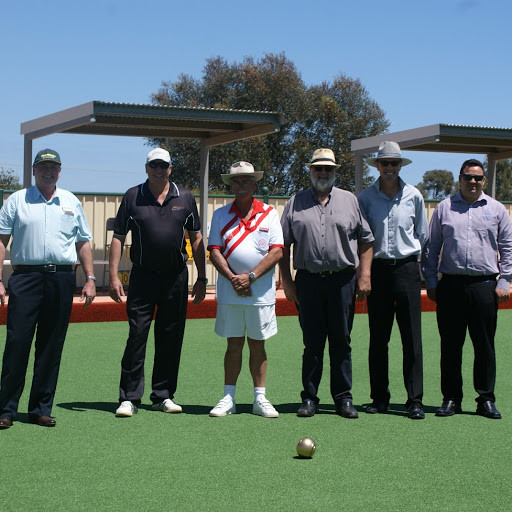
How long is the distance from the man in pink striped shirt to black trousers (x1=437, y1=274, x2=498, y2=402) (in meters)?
1.31

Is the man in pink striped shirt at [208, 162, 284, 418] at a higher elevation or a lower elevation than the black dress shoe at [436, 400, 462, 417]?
higher

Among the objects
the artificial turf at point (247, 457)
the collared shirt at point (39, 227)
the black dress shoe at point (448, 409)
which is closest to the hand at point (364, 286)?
the artificial turf at point (247, 457)

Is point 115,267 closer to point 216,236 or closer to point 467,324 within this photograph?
point 216,236

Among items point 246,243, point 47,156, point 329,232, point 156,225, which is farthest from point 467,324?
point 47,156

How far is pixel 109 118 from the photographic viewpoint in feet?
42.7

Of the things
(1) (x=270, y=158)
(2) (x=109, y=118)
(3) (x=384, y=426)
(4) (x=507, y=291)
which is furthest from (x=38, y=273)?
(1) (x=270, y=158)

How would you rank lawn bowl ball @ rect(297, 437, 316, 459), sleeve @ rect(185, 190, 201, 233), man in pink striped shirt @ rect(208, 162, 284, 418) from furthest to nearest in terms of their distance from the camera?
1. sleeve @ rect(185, 190, 201, 233)
2. man in pink striped shirt @ rect(208, 162, 284, 418)
3. lawn bowl ball @ rect(297, 437, 316, 459)

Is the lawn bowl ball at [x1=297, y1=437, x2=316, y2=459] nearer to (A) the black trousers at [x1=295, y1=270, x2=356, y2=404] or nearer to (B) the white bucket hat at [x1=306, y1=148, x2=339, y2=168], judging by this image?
(A) the black trousers at [x1=295, y1=270, x2=356, y2=404]

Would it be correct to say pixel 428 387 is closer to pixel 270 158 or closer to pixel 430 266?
pixel 430 266

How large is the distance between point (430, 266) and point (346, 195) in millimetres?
874

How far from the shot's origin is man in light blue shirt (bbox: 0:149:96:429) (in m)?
6.04

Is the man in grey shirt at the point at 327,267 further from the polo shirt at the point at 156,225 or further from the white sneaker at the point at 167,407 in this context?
the white sneaker at the point at 167,407

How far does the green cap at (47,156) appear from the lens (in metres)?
6.12

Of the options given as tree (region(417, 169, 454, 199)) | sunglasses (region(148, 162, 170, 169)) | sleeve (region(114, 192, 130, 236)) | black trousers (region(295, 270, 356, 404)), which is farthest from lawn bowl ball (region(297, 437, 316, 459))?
tree (region(417, 169, 454, 199))
